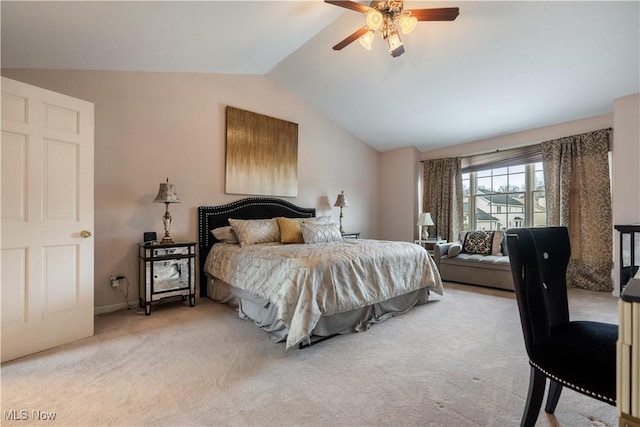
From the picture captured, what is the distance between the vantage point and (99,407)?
1.64 meters

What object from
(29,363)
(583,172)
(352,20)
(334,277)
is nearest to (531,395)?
(334,277)

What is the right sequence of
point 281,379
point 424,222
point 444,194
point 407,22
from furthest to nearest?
point 444,194, point 424,222, point 407,22, point 281,379

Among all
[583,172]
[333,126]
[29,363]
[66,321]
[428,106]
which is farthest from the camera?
[333,126]

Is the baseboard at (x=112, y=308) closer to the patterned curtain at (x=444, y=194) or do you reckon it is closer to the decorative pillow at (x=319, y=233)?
the decorative pillow at (x=319, y=233)

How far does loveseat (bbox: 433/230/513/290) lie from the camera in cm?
423

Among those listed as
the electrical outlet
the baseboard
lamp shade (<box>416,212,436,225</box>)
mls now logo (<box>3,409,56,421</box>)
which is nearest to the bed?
the baseboard

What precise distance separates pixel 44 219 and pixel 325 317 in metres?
2.39

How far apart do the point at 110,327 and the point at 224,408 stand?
189 cm

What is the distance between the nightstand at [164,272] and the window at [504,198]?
193 inches

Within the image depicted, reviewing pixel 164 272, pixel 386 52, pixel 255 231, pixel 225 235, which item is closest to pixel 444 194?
pixel 386 52

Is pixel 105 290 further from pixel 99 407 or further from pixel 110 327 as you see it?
pixel 99 407

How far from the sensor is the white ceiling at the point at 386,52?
8.37ft

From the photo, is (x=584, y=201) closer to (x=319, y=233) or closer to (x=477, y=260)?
(x=477, y=260)

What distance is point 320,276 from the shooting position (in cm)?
245
